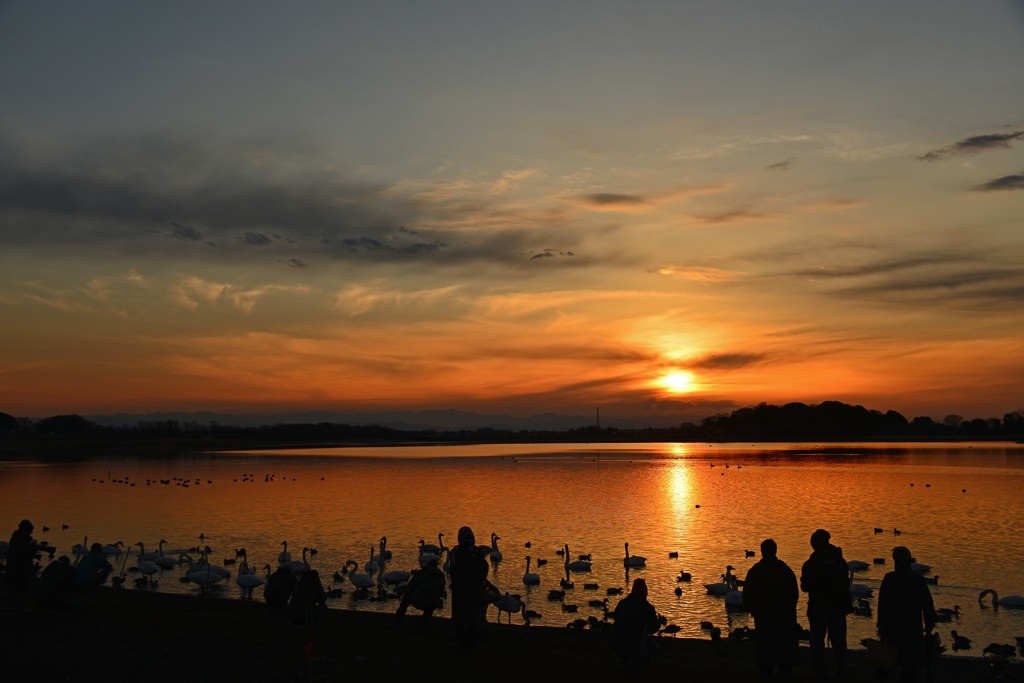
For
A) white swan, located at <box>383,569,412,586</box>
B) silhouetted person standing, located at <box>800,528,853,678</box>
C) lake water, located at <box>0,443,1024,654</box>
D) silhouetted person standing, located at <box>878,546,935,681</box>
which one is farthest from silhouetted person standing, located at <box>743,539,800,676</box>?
Result: white swan, located at <box>383,569,412,586</box>

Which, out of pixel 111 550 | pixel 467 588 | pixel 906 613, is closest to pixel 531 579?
pixel 467 588

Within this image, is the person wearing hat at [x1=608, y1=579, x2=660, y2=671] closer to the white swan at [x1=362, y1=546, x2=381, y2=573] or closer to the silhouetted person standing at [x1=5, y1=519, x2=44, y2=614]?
the silhouetted person standing at [x1=5, y1=519, x2=44, y2=614]

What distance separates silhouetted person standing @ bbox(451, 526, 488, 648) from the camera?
1463 centimetres

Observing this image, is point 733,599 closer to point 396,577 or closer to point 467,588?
point 396,577

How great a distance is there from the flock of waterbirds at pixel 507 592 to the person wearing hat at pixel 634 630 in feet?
18.0

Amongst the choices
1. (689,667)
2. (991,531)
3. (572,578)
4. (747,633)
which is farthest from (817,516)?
(689,667)

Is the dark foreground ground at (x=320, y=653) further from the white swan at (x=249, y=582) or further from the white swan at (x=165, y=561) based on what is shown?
the white swan at (x=165, y=561)

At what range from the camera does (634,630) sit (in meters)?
13.2

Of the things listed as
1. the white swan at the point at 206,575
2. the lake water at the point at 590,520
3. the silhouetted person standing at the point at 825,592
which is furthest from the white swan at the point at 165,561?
the silhouetted person standing at the point at 825,592

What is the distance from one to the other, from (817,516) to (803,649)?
101ft

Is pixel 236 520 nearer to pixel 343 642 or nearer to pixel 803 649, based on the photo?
pixel 343 642

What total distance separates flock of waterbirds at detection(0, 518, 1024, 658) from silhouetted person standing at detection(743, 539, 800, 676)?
5.66m

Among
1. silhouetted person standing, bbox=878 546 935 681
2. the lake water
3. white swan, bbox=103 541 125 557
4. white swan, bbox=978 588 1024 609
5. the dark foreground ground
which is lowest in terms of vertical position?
the lake water

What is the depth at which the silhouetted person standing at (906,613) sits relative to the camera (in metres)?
12.0
